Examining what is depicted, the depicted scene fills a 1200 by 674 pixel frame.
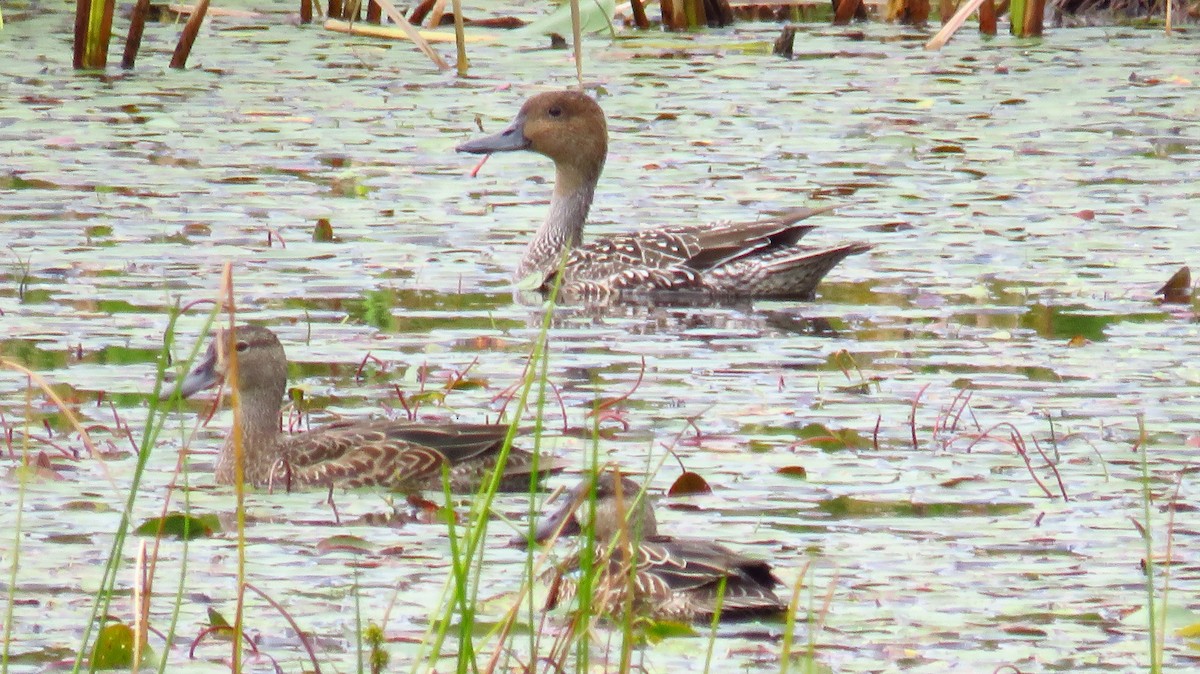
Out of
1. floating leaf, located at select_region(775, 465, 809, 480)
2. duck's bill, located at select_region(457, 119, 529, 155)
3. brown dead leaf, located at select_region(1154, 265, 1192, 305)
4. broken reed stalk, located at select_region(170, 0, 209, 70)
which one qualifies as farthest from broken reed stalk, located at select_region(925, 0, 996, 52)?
floating leaf, located at select_region(775, 465, 809, 480)

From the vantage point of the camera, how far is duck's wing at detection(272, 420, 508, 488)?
21.2 feet

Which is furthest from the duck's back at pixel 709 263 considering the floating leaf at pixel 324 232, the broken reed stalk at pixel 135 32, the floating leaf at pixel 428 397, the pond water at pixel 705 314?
the broken reed stalk at pixel 135 32

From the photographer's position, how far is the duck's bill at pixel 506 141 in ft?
35.2

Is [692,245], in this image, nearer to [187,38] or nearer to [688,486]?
[688,486]

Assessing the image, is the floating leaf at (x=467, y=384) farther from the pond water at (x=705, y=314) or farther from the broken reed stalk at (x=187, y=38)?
the broken reed stalk at (x=187, y=38)

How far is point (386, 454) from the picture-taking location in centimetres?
648

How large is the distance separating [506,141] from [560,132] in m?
0.24

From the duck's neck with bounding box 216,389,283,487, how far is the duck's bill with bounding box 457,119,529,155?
12.7 feet

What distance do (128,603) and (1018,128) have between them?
8655mm

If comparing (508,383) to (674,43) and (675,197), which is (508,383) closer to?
(675,197)

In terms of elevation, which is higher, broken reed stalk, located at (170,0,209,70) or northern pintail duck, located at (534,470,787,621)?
northern pintail duck, located at (534,470,787,621)

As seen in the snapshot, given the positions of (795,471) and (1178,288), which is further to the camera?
(1178,288)

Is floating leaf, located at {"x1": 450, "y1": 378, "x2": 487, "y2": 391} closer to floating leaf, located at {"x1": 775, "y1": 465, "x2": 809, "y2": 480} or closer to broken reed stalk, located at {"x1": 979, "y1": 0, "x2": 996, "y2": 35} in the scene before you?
floating leaf, located at {"x1": 775, "y1": 465, "x2": 809, "y2": 480}

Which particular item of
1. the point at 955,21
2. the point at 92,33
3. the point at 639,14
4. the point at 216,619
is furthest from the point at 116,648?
the point at 639,14
